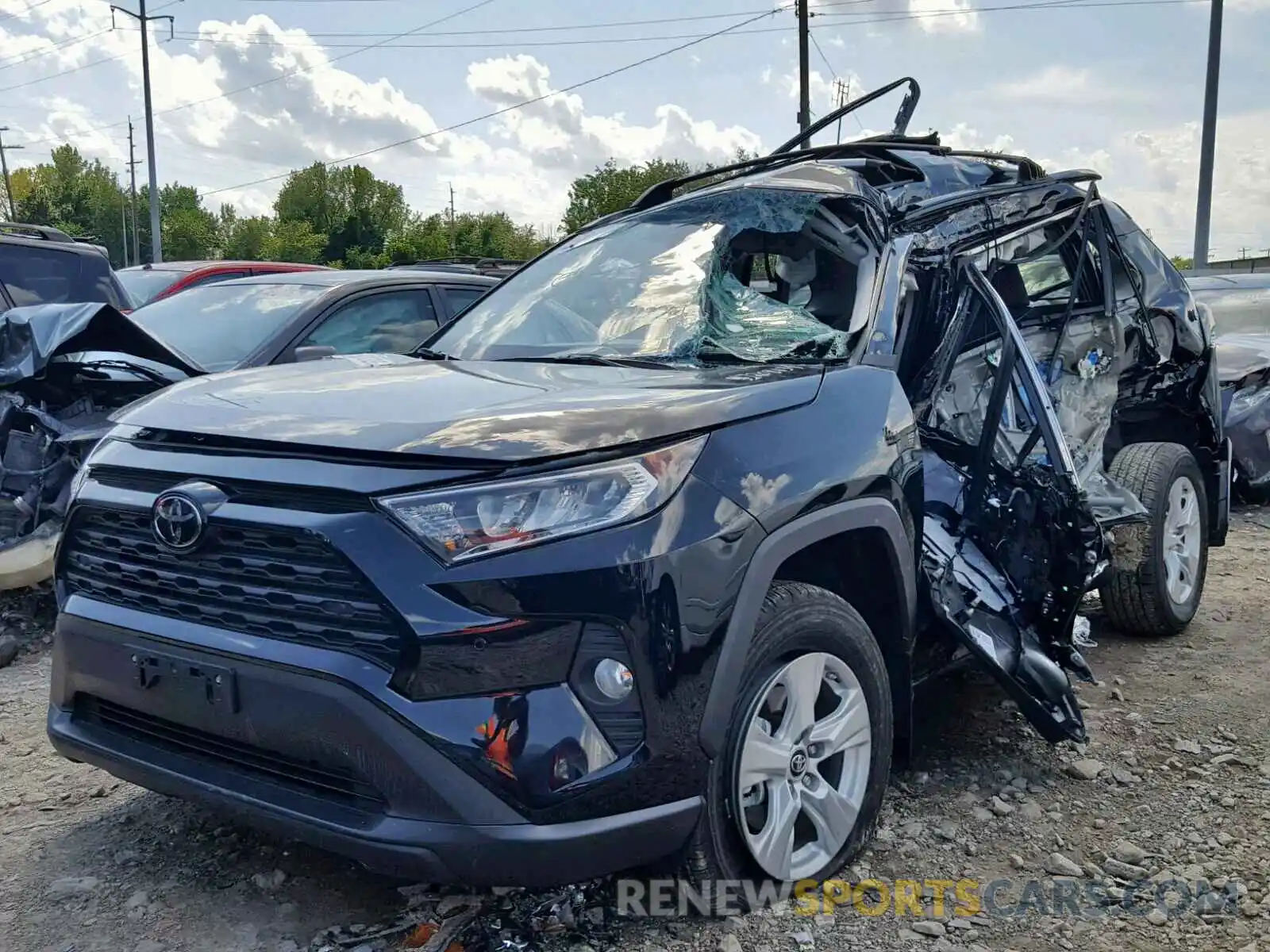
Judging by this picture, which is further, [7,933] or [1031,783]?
[1031,783]

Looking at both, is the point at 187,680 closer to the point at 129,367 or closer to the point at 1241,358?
the point at 129,367

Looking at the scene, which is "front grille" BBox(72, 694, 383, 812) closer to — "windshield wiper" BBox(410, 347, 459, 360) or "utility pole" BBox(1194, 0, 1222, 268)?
"windshield wiper" BBox(410, 347, 459, 360)

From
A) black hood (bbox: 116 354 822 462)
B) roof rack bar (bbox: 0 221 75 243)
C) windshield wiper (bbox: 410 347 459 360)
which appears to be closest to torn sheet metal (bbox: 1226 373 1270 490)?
black hood (bbox: 116 354 822 462)

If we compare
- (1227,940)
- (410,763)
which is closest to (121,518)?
(410,763)

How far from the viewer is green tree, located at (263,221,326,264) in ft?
258

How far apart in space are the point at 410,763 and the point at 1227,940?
200 cm

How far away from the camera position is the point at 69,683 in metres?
2.67

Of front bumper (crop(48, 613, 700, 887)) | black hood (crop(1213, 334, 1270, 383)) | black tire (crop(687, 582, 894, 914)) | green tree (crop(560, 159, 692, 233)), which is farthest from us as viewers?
green tree (crop(560, 159, 692, 233))

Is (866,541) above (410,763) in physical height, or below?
above

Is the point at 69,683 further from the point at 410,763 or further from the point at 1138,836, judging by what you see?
the point at 1138,836

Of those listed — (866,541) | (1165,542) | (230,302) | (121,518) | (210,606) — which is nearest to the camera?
(210,606)

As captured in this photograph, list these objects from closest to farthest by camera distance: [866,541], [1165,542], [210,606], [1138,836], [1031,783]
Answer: [210,606], [866,541], [1138,836], [1031,783], [1165,542]

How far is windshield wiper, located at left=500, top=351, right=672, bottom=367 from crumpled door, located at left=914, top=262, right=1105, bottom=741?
94 centimetres

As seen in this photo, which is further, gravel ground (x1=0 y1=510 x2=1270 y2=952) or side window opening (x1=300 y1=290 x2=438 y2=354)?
side window opening (x1=300 y1=290 x2=438 y2=354)
